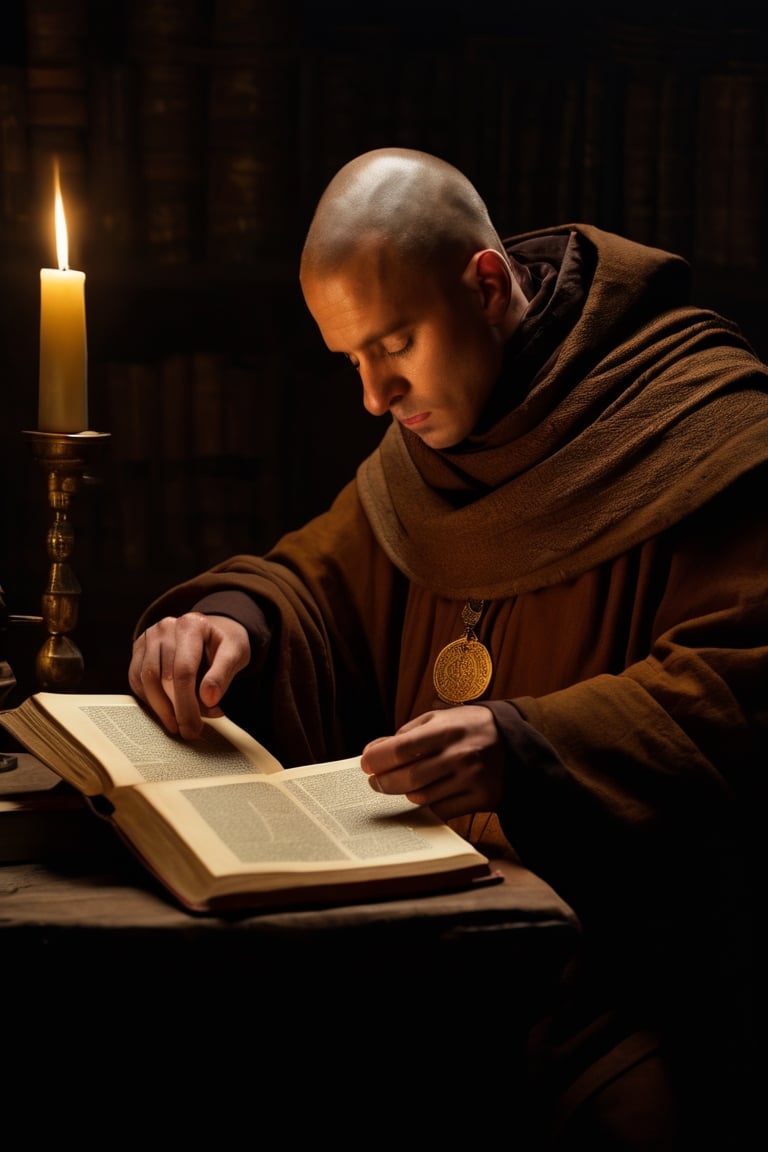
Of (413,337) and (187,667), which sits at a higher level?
(413,337)

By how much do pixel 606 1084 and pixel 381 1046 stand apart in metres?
0.29

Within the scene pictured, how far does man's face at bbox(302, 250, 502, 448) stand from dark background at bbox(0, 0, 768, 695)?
1.11m

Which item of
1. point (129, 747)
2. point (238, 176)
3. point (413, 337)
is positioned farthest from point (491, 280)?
point (238, 176)

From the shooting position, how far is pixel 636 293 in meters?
1.98

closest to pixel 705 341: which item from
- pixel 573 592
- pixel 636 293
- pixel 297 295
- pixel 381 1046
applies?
pixel 636 293

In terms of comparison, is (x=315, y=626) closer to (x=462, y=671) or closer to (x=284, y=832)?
(x=462, y=671)

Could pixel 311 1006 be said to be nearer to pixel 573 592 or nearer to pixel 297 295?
pixel 573 592

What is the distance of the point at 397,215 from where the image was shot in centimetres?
187

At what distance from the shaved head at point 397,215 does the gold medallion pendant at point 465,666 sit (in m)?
0.49

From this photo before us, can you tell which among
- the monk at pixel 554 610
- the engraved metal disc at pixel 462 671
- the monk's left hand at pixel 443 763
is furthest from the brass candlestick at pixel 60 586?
the monk's left hand at pixel 443 763

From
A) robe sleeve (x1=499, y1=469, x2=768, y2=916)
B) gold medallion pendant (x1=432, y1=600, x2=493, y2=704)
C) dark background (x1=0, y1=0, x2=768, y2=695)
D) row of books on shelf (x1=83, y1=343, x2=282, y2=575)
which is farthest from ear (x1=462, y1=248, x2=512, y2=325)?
row of books on shelf (x1=83, y1=343, x2=282, y2=575)

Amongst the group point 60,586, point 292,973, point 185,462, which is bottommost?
point 292,973

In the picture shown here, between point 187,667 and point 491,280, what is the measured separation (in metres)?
0.67

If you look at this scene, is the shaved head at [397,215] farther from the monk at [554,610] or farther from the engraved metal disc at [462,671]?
the engraved metal disc at [462,671]
